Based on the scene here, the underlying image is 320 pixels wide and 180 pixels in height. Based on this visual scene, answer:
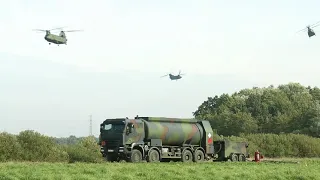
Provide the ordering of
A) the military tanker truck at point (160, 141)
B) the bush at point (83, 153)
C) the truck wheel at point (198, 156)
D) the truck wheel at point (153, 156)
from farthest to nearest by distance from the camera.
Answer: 1. the truck wheel at point (198, 156)
2. the bush at point (83, 153)
3. the truck wheel at point (153, 156)
4. the military tanker truck at point (160, 141)

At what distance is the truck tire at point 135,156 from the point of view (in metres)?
32.3

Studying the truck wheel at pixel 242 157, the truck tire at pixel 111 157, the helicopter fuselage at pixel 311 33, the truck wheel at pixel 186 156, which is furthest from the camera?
the helicopter fuselage at pixel 311 33

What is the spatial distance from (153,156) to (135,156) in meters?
1.68

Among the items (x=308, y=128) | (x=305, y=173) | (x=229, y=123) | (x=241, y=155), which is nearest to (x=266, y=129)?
(x=229, y=123)

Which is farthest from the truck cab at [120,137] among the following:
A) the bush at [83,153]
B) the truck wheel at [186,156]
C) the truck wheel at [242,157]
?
the truck wheel at [242,157]

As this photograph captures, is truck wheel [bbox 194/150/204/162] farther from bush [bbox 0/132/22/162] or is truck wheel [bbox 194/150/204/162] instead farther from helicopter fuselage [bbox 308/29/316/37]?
helicopter fuselage [bbox 308/29/316/37]

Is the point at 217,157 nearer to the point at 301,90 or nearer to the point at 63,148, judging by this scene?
the point at 63,148

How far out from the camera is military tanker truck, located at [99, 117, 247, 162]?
32.6 metres

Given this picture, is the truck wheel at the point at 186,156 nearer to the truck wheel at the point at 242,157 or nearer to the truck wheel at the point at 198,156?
the truck wheel at the point at 198,156

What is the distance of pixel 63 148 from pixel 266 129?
60.8 m

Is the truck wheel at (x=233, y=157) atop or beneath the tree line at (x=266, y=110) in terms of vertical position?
beneath

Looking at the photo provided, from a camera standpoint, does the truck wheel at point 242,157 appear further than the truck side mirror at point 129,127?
Yes

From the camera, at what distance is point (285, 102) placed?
3885 inches

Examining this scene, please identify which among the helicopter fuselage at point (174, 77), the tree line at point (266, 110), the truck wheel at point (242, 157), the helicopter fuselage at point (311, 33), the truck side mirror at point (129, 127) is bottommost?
the truck wheel at point (242, 157)
